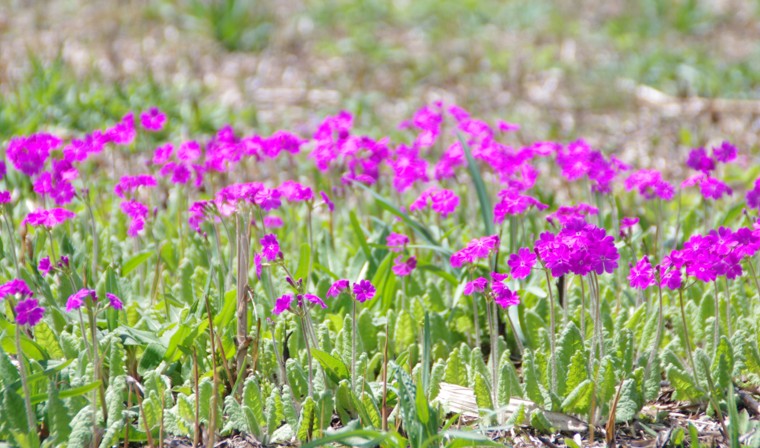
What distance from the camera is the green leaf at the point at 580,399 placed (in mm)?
2350

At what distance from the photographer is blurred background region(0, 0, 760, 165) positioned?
6.24 m

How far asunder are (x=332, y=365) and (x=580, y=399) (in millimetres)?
694

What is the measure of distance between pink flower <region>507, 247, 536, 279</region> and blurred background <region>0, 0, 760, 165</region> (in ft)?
12.7

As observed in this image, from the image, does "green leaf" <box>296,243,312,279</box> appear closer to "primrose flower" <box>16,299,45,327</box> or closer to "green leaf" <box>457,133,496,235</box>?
"green leaf" <box>457,133,496,235</box>

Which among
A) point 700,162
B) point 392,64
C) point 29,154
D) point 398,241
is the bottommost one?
point 392,64

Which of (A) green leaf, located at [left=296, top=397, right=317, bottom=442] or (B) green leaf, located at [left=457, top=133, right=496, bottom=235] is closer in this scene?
(A) green leaf, located at [left=296, top=397, right=317, bottom=442]

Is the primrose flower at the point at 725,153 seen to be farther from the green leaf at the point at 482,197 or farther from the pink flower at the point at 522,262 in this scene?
the pink flower at the point at 522,262

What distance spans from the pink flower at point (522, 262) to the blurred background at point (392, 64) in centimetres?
387

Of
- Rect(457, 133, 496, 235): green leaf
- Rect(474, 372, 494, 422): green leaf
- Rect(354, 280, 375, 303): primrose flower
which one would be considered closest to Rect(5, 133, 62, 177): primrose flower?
Rect(354, 280, 375, 303): primrose flower

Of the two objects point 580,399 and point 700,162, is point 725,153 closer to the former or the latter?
point 700,162

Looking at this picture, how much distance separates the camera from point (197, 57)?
7.86 meters

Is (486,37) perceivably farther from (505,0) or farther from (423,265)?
(423,265)

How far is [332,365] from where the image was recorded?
250cm

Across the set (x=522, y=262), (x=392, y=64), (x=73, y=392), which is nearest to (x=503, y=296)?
(x=522, y=262)
